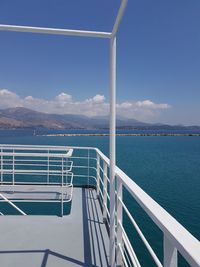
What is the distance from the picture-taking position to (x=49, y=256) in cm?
172

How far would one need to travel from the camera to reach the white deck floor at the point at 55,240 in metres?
1.67

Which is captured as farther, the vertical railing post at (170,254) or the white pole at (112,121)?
the white pole at (112,121)

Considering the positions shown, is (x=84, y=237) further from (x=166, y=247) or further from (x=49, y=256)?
(x=166, y=247)

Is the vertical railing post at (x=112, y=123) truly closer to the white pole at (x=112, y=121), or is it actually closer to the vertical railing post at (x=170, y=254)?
the white pole at (x=112, y=121)

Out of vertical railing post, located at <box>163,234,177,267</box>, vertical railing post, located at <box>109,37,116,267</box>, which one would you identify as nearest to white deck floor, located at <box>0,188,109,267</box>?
vertical railing post, located at <box>109,37,116,267</box>

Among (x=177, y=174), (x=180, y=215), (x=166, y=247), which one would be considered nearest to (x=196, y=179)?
(x=177, y=174)

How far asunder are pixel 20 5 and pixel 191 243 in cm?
285

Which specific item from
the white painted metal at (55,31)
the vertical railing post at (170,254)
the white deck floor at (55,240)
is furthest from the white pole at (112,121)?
the vertical railing post at (170,254)

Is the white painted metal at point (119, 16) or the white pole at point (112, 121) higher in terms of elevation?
the white painted metal at point (119, 16)

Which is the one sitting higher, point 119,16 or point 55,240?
point 119,16

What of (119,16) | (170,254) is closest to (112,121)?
(119,16)

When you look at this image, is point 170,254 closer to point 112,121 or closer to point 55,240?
point 112,121

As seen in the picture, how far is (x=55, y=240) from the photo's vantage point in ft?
6.46

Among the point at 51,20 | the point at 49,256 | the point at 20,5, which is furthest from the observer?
the point at 20,5
